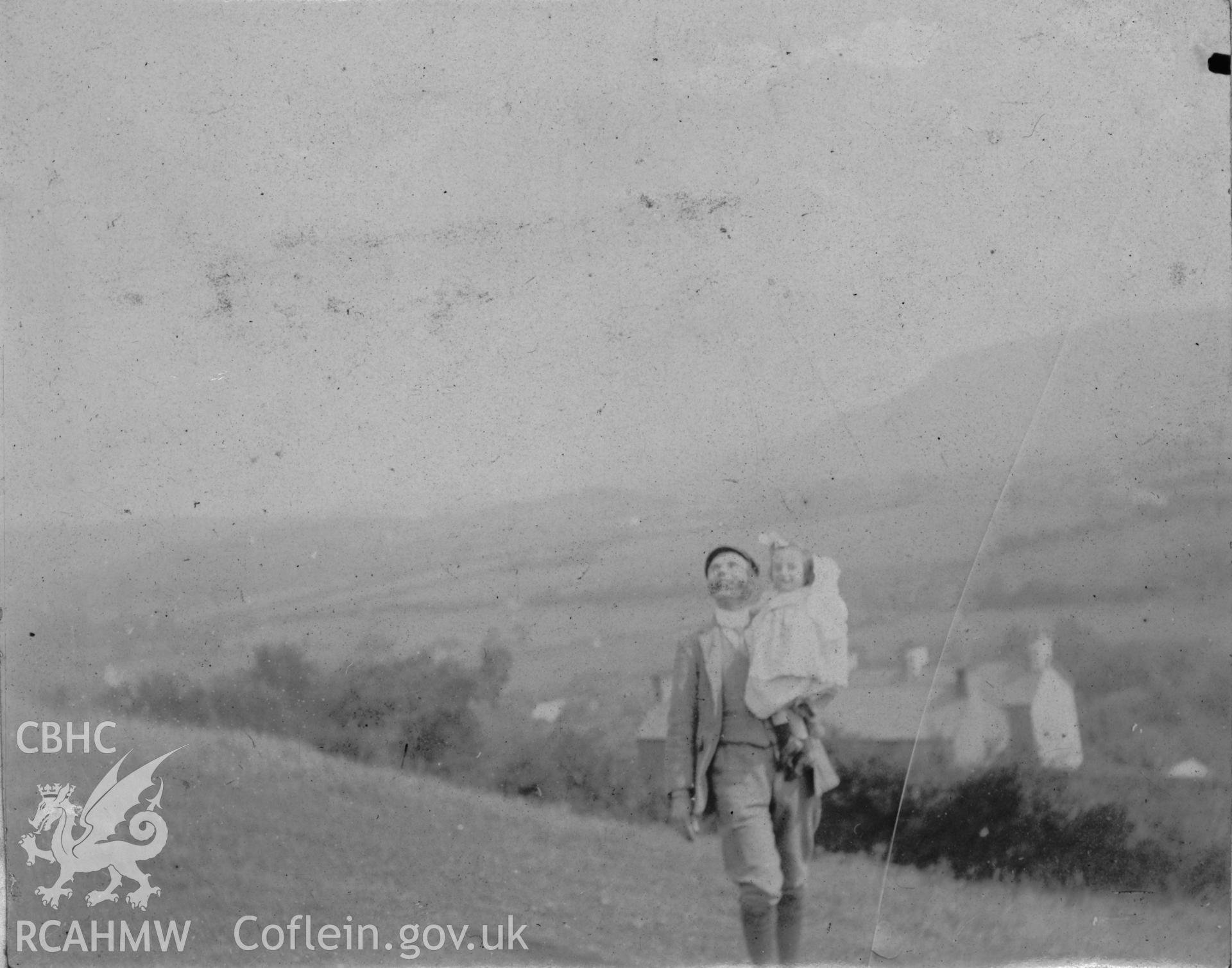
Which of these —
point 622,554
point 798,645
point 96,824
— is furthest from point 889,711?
point 96,824

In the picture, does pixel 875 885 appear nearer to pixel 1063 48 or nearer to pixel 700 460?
pixel 700 460

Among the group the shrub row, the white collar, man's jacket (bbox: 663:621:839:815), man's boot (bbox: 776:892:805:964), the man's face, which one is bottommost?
man's boot (bbox: 776:892:805:964)

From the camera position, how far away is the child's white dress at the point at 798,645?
2.76 meters

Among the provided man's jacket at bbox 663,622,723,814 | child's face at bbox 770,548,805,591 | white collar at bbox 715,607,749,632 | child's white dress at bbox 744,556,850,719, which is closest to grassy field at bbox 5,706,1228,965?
man's jacket at bbox 663,622,723,814

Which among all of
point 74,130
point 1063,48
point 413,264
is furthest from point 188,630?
point 1063,48

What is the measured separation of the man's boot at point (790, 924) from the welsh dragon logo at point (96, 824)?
4.88 ft

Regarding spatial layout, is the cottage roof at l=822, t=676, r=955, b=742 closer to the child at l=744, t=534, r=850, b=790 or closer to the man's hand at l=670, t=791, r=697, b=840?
the child at l=744, t=534, r=850, b=790

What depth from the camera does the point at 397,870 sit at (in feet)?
9.22

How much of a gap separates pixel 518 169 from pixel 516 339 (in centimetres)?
41

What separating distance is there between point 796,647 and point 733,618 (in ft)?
0.52

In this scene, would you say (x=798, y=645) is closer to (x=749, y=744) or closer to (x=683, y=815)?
(x=749, y=744)

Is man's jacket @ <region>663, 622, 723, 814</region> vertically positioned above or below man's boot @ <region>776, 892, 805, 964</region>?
above

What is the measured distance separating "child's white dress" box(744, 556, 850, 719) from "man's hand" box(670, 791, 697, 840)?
10.3 inches

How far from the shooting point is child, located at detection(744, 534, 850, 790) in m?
2.76
